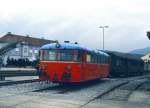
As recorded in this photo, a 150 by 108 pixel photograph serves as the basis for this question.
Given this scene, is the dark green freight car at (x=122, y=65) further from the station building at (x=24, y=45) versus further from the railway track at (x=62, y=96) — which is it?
the station building at (x=24, y=45)

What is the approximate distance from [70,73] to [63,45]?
71.4 inches

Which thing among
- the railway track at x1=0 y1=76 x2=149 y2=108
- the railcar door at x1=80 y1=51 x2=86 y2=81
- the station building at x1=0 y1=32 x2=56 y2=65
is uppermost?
the station building at x1=0 y1=32 x2=56 y2=65

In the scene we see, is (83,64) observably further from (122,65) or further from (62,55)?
(122,65)

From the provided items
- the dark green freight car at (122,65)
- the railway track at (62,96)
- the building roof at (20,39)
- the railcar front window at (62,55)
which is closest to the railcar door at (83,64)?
the railcar front window at (62,55)

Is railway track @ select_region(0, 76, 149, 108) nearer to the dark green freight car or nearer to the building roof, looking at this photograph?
the dark green freight car

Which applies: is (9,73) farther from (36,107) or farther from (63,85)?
(36,107)

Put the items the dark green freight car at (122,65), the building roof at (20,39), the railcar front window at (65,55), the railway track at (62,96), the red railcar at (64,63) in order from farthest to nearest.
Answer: the building roof at (20,39) < the dark green freight car at (122,65) < the railcar front window at (65,55) < the red railcar at (64,63) < the railway track at (62,96)

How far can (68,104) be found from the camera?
1366 centimetres

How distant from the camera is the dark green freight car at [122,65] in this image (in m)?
40.2

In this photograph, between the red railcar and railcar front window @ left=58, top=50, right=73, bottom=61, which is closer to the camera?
the red railcar

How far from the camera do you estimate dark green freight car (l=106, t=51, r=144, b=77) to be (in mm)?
40156

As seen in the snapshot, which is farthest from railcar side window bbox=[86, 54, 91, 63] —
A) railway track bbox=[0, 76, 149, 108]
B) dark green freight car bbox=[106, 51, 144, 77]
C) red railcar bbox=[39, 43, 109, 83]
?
dark green freight car bbox=[106, 51, 144, 77]

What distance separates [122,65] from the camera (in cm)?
4309

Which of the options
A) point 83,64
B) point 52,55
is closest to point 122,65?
point 83,64
